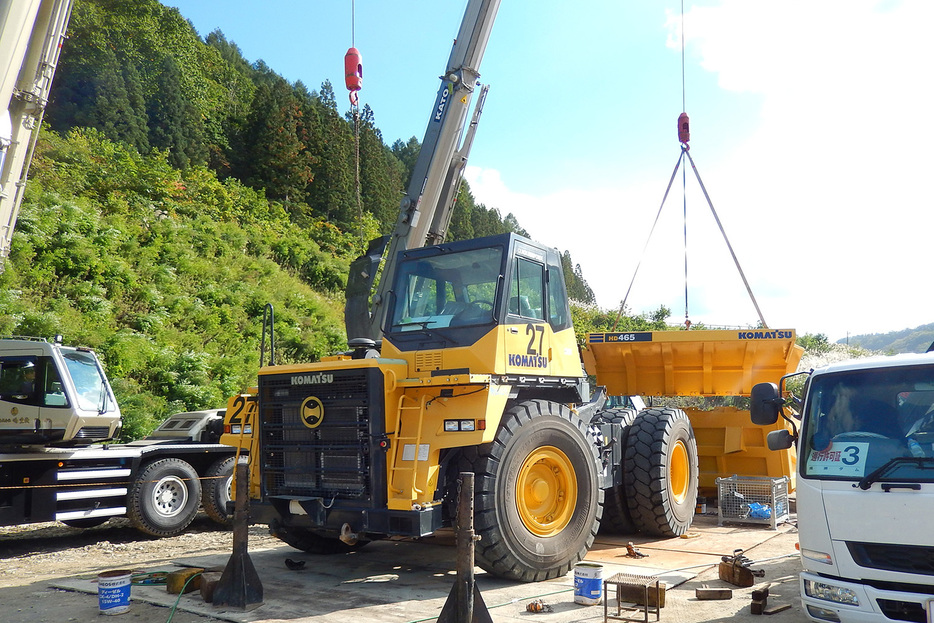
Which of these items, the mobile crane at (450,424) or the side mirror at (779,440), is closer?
the side mirror at (779,440)

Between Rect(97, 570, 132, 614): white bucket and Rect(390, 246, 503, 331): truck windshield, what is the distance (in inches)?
122

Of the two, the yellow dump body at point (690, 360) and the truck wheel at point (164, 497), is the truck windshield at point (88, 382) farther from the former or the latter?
the yellow dump body at point (690, 360)

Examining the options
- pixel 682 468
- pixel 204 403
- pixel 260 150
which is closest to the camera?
pixel 682 468

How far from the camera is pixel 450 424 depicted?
6.02 meters

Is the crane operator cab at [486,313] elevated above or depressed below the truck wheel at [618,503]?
above

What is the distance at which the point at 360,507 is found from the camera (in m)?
6.00

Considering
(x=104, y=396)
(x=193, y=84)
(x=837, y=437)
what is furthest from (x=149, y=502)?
(x=193, y=84)

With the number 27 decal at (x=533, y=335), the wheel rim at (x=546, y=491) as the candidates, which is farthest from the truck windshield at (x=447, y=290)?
the wheel rim at (x=546, y=491)

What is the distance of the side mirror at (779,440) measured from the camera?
5.27 meters

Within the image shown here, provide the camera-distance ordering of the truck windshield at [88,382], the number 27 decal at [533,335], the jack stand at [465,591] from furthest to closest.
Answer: the truck windshield at [88,382], the number 27 decal at [533,335], the jack stand at [465,591]

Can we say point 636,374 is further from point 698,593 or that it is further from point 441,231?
point 698,593

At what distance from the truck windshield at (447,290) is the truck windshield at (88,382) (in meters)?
4.95

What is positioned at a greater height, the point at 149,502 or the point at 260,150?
the point at 260,150

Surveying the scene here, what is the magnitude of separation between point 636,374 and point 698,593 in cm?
552
